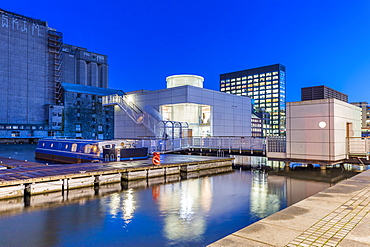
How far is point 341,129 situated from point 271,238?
2048 cm

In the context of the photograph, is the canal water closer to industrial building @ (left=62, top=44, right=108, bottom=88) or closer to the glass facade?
the glass facade

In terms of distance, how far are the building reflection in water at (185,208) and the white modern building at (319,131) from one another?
984cm

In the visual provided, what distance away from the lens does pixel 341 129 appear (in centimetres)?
2389

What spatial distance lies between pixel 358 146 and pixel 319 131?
4180mm

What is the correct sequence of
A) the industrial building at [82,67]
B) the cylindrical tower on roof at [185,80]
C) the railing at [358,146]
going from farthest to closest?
the industrial building at [82,67] < the cylindrical tower on roof at [185,80] < the railing at [358,146]

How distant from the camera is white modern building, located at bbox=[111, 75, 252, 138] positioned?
153 ft

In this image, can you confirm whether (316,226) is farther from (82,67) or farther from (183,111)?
(82,67)

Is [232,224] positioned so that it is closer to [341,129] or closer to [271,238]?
[271,238]

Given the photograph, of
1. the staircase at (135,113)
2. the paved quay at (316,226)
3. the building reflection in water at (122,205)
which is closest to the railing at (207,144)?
the staircase at (135,113)

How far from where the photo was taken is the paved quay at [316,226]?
21.7 ft

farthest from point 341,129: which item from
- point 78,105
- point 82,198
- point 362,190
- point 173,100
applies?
point 78,105

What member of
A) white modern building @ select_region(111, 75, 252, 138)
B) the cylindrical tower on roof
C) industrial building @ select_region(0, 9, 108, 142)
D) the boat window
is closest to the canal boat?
the boat window

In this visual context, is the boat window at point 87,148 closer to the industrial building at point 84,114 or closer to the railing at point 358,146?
the railing at point 358,146

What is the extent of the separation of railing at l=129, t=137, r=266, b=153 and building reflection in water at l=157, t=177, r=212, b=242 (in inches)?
486
